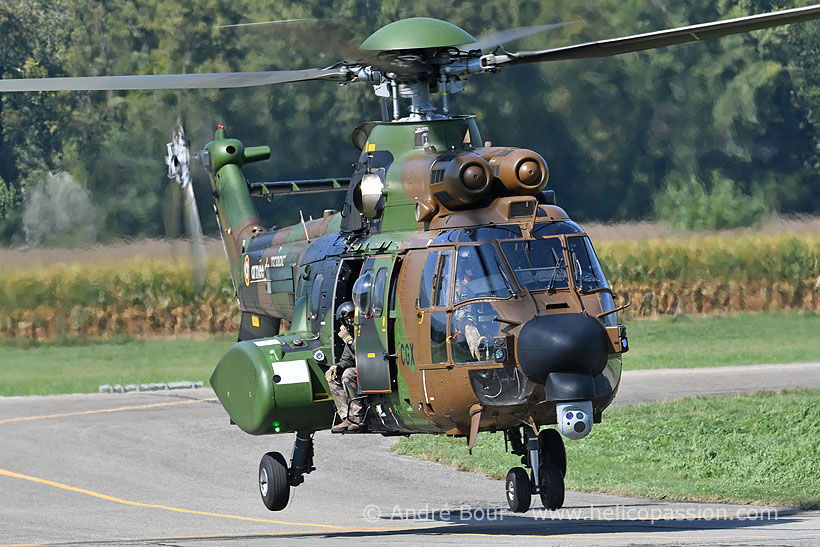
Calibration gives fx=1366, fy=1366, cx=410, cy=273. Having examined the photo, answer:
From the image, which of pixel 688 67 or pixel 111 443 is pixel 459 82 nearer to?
pixel 111 443

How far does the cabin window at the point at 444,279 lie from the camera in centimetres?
1332

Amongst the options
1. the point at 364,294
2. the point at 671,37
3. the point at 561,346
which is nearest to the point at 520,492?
the point at 561,346

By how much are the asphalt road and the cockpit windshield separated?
258 centimetres

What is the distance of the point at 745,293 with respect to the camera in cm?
3834

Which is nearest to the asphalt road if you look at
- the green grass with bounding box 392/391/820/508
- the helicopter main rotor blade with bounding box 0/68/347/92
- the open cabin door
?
the green grass with bounding box 392/391/820/508

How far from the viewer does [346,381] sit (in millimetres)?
14609

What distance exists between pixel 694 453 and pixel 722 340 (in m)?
17.1

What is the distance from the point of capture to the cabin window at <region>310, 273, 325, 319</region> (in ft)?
51.0

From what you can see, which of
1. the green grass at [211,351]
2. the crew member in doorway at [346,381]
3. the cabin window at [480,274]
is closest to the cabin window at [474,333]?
the cabin window at [480,274]

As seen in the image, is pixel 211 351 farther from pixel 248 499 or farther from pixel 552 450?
pixel 552 450

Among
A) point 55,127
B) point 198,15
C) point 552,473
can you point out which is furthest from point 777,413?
point 55,127

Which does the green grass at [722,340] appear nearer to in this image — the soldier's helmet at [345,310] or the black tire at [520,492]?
the soldier's helmet at [345,310]

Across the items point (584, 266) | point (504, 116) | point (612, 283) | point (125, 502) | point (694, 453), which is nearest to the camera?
point (584, 266)

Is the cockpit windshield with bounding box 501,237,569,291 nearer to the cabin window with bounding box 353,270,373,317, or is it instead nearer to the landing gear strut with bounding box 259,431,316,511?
the cabin window with bounding box 353,270,373,317
